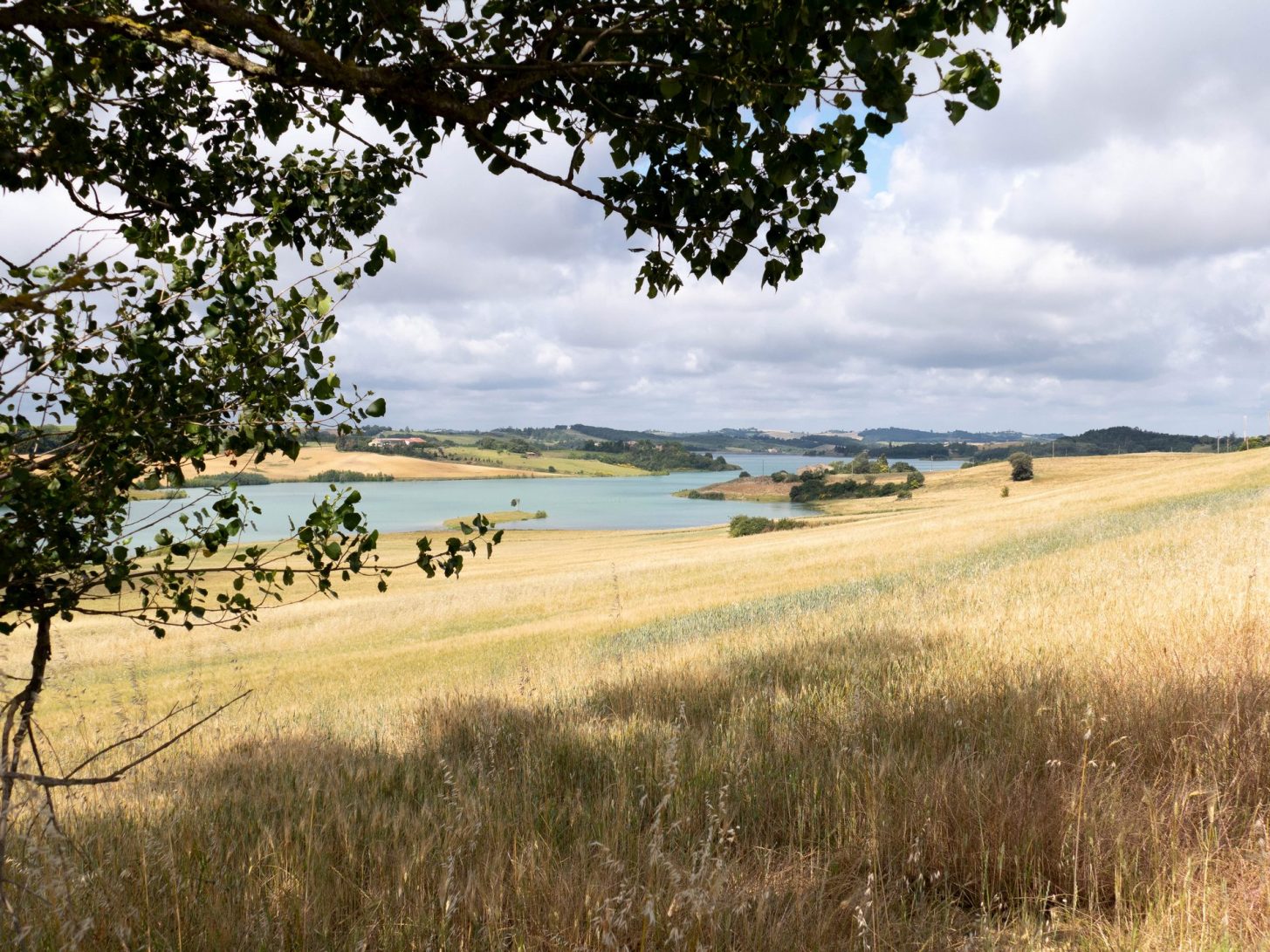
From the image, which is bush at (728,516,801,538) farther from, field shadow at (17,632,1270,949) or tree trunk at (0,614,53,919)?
tree trunk at (0,614,53,919)

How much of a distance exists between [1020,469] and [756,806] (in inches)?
4247

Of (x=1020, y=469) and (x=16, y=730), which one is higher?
(x=16, y=730)

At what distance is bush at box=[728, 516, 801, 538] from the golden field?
237 ft

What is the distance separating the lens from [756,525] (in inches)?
3324

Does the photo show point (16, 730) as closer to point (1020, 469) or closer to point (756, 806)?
point (756, 806)

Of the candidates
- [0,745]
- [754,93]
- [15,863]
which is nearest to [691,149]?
[754,93]

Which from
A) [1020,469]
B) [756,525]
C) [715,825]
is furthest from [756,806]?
[1020,469]

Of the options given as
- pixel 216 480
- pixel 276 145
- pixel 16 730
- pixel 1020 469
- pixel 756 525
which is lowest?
pixel 756 525

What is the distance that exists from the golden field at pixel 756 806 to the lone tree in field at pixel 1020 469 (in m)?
98.7

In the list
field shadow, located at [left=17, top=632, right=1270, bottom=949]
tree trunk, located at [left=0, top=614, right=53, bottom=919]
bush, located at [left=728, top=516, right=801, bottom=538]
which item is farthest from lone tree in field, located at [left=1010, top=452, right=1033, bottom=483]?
tree trunk, located at [left=0, top=614, right=53, bottom=919]

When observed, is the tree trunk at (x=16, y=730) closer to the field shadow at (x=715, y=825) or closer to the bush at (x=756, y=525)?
the field shadow at (x=715, y=825)

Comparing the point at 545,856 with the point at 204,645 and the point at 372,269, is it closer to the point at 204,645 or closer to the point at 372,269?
the point at 372,269

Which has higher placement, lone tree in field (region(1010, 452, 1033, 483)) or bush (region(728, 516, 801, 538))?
lone tree in field (region(1010, 452, 1033, 483))

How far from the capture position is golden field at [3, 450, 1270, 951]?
2.69 m
